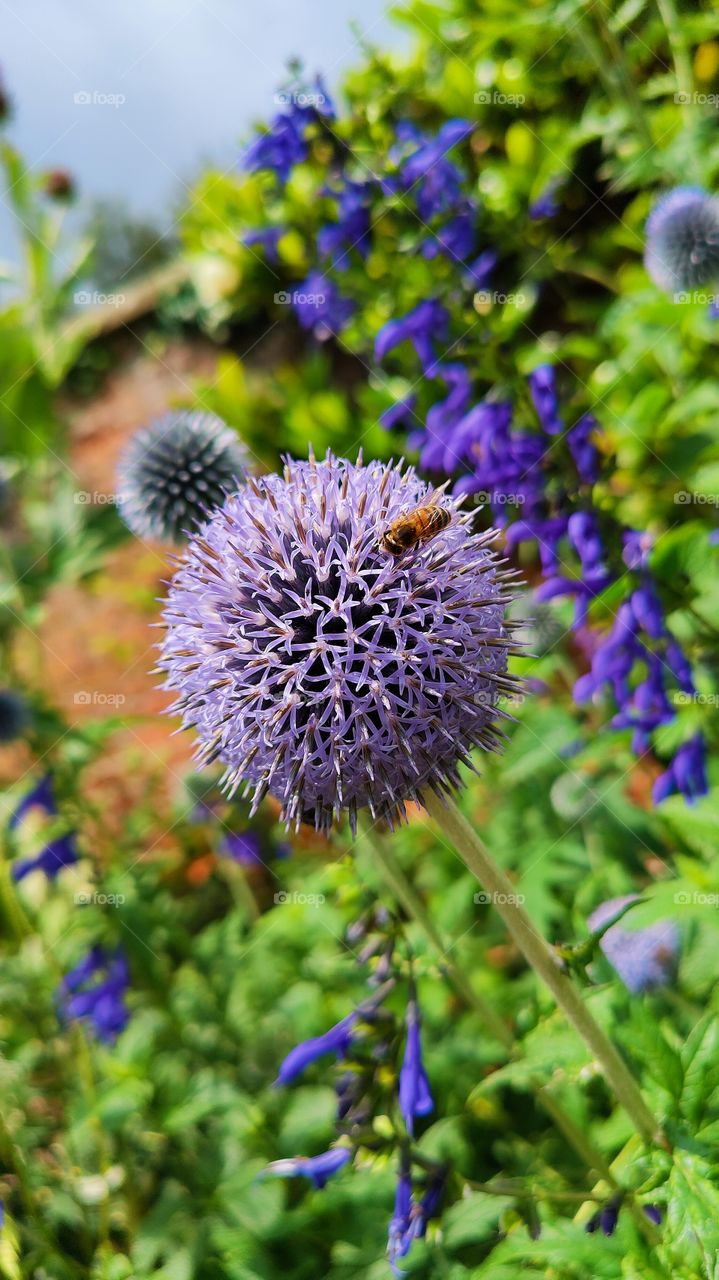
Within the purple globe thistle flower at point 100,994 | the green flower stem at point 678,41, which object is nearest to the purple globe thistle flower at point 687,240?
the green flower stem at point 678,41

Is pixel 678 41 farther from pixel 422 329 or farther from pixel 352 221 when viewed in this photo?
pixel 422 329

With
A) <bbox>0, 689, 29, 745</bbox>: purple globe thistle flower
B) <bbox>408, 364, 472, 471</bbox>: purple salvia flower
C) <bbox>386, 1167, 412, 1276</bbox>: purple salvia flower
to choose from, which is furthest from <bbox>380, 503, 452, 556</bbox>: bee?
<bbox>0, 689, 29, 745</bbox>: purple globe thistle flower

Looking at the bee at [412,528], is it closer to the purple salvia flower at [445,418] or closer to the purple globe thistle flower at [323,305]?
the purple salvia flower at [445,418]

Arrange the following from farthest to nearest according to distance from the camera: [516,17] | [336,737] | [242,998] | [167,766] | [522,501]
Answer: [167,766] < [516,17] < [242,998] < [522,501] < [336,737]

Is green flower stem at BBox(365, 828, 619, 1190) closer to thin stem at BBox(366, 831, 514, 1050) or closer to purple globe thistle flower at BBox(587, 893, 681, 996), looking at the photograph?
thin stem at BBox(366, 831, 514, 1050)

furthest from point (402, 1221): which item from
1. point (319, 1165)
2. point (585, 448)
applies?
point (585, 448)

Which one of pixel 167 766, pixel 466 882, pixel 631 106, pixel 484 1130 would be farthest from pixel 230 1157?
pixel 631 106

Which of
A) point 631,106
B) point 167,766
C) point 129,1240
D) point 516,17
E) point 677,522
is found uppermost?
point 516,17

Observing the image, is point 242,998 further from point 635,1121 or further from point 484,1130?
point 635,1121
